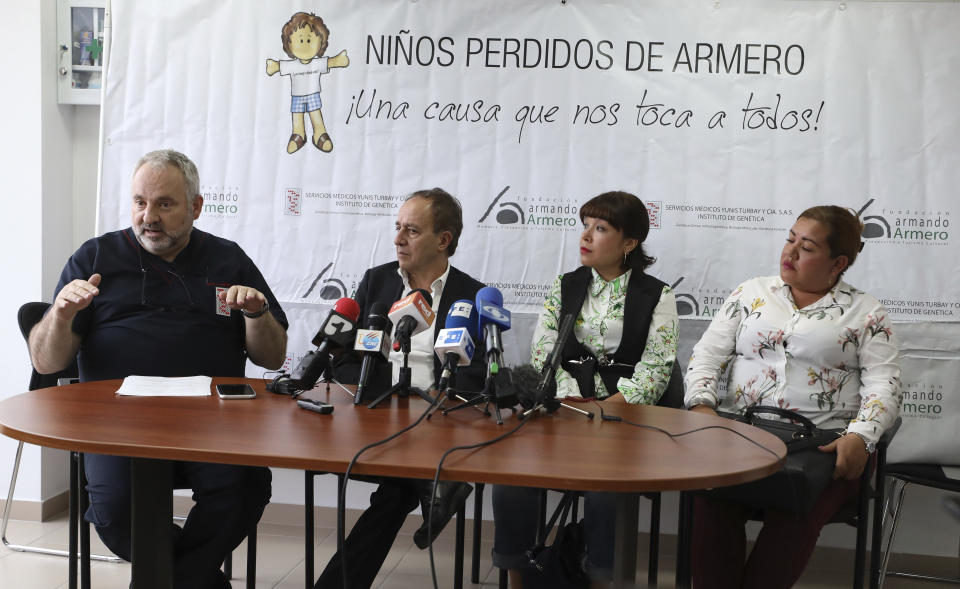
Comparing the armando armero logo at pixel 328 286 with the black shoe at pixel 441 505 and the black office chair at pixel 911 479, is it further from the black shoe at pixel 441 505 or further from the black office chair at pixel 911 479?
the black office chair at pixel 911 479

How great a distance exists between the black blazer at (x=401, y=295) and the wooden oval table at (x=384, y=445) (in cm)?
54

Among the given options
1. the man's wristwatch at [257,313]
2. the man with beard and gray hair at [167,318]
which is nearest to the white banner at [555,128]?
the man with beard and gray hair at [167,318]

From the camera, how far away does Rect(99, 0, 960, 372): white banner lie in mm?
3289

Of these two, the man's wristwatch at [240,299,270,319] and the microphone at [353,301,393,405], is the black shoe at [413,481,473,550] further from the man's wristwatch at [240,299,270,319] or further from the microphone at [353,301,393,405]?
the man's wristwatch at [240,299,270,319]

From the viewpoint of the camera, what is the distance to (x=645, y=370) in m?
2.87

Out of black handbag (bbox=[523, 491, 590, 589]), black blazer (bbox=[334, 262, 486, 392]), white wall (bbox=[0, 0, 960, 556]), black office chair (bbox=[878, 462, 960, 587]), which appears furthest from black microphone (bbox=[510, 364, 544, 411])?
white wall (bbox=[0, 0, 960, 556])

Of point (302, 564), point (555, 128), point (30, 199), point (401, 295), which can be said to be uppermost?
point (555, 128)

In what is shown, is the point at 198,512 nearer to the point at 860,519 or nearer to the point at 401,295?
the point at 401,295

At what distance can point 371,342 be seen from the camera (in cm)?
211

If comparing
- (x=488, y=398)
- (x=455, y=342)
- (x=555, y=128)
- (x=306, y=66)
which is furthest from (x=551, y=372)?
(x=306, y=66)

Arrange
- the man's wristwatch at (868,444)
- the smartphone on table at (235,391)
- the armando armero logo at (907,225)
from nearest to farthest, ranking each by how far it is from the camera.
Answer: the smartphone on table at (235,391) < the man's wristwatch at (868,444) < the armando armero logo at (907,225)

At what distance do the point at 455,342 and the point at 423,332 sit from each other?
3.32 ft

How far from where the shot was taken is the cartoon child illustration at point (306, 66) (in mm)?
3580

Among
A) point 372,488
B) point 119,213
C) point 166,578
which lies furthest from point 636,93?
point 166,578
